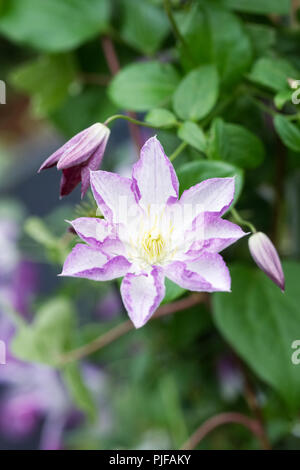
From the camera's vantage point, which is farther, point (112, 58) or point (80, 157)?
point (112, 58)

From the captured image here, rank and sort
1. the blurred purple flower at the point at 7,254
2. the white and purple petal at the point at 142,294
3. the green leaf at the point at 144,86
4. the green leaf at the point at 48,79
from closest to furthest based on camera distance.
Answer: the white and purple petal at the point at 142,294 < the green leaf at the point at 144,86 < the green leaf at the point at 48,79 < the blurred purple flower at the point at 7,254

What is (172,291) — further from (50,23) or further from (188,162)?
(50,23)

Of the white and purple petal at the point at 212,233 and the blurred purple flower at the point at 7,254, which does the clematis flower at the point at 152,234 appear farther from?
the blurred purple flower at the point at 7,254

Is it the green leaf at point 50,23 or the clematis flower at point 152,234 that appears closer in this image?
the clematis flower at point 152,234

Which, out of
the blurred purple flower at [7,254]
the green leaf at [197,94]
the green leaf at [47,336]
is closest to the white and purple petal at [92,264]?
the green leaf at [197,94]

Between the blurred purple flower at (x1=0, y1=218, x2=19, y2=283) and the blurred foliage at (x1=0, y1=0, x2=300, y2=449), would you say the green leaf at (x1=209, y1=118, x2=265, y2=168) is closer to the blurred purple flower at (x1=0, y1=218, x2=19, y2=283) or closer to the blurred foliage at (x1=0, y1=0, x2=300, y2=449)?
the blurred foliage at (x1=0, y1=0, x2=300, y2=449)

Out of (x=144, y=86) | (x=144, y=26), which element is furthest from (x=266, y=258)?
(x=144, y=26)
